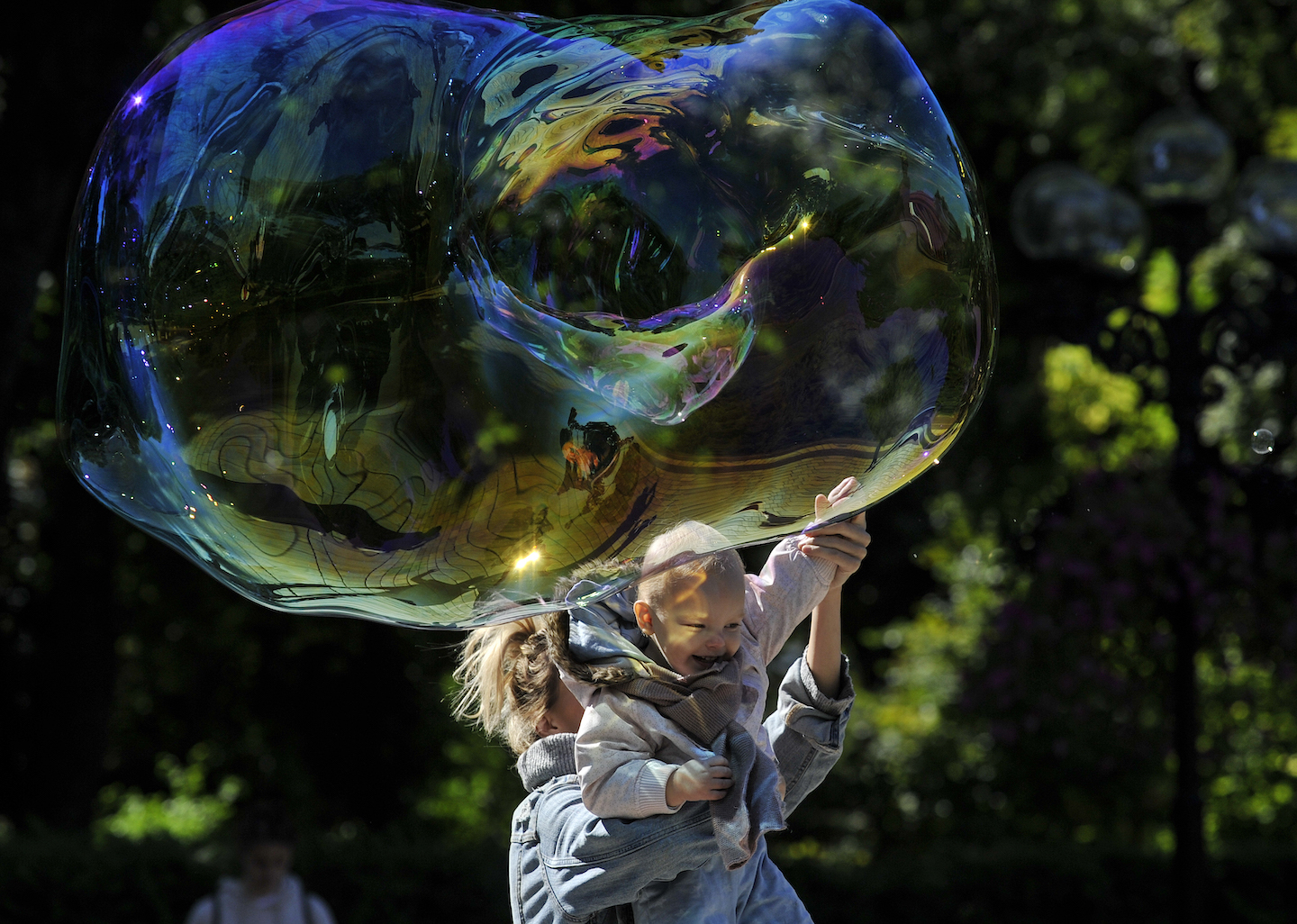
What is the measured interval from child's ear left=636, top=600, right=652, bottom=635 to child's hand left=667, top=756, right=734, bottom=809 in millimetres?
235

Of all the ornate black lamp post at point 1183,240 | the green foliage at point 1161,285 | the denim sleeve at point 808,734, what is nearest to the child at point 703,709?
the denim sleeve at point 808,734

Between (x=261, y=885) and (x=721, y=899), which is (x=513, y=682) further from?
(x=261, y=885)

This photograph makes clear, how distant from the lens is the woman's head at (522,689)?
199 cm

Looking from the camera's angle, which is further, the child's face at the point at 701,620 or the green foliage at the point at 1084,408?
the green foliage at the point at 1084,408

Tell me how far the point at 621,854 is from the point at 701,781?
0.62ft


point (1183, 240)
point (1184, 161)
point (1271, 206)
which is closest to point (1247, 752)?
point (1183, 240)

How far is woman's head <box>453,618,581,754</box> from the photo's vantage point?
6.54ft

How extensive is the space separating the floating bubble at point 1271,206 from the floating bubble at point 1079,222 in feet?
1.43

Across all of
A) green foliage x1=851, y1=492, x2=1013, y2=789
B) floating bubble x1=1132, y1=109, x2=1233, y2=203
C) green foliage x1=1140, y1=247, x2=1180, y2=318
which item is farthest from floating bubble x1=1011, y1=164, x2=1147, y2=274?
green foliage x1=1140, y1=247, x2=1180, y2=318

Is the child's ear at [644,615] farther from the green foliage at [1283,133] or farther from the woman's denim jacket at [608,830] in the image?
the green foliage at [1283,133]

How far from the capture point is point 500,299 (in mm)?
1914

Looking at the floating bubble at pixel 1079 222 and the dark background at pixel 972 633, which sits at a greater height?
the floating bubble at pixel 1079 222

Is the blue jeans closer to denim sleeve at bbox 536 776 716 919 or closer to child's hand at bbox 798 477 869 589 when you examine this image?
denim sleeve at bbox 536 776 716 919

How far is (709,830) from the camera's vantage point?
173 cm
